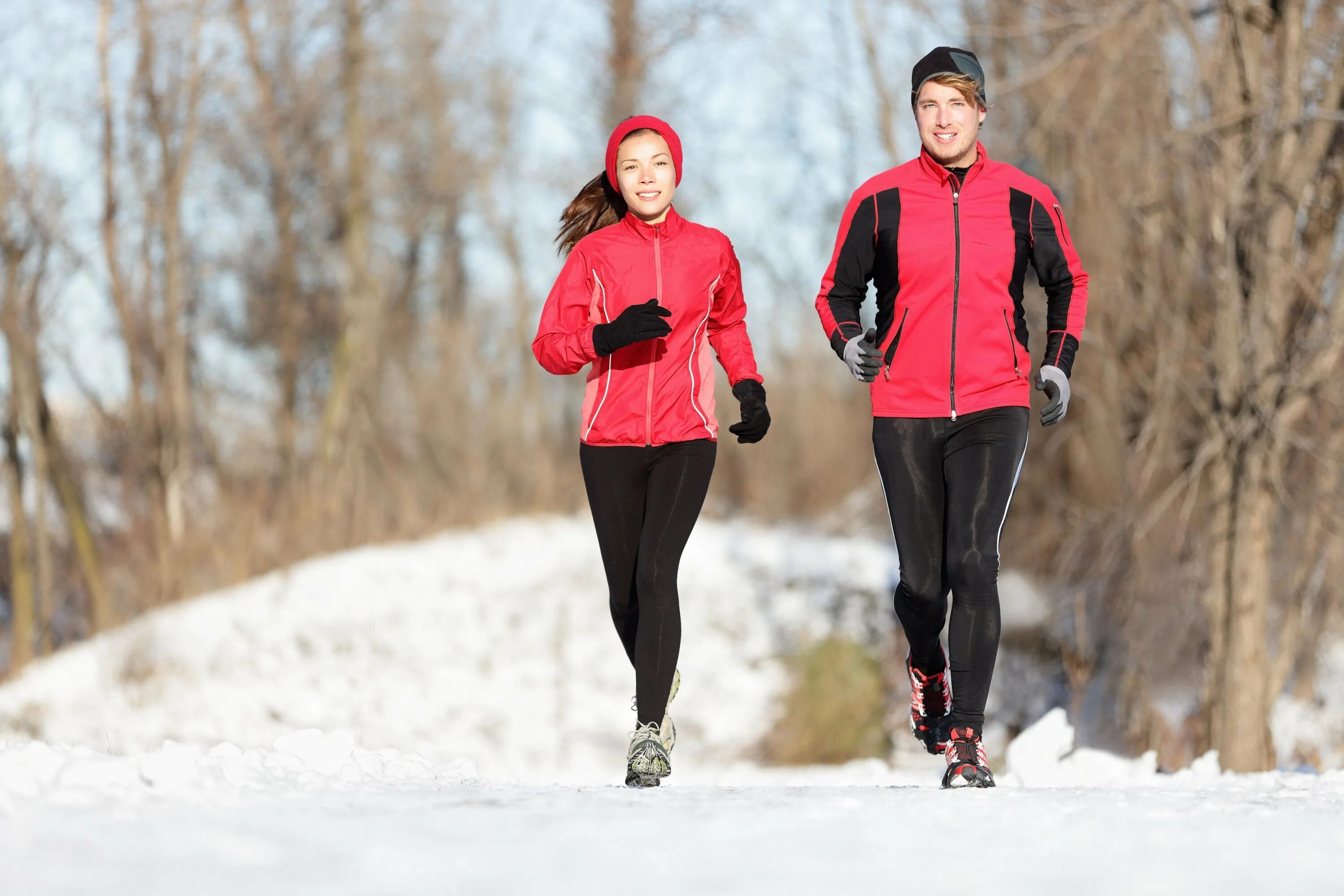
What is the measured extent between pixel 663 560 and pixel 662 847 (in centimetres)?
158

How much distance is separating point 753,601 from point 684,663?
1.31 meters

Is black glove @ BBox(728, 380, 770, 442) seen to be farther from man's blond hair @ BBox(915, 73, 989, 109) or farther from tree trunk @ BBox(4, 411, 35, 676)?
tree trunk @ BBox(4, 411, 35, 676)

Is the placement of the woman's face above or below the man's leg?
above

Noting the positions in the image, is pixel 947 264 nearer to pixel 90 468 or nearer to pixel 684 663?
pixel 684 663

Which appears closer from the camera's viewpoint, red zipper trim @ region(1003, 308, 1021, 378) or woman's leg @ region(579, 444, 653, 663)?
red zipper trim @ region(1003, 308, 1021, 378)

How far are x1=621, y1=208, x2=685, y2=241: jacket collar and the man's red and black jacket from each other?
0.53 m

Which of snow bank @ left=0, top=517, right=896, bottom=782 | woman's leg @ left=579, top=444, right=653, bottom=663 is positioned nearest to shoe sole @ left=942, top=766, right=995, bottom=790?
woman's leg @ left=579, top=444, right=653, bottom=663

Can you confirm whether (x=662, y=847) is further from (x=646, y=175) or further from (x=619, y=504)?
(x=646, y=175)

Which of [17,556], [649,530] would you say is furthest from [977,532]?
[17,556]

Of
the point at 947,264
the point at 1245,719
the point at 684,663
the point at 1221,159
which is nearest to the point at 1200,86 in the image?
the point at 1221,159

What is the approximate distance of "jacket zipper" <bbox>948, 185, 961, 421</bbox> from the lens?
4.18 meters

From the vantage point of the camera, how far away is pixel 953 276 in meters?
4.18

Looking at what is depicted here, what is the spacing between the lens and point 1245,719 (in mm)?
7680

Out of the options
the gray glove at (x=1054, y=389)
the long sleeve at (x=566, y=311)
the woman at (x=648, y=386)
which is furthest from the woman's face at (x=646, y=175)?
the gray glove at (x=1054, y=389)
